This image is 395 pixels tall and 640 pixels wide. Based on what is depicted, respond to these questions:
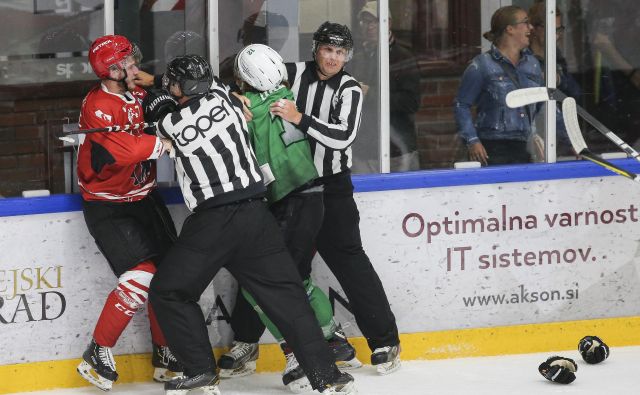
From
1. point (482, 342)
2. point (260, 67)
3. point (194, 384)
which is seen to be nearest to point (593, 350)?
point (482, 342)

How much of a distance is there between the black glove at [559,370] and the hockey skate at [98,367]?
A: 1.54 meters

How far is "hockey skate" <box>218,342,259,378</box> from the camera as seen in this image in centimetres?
520

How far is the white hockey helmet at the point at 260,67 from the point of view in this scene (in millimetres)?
4844

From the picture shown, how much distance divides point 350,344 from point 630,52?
168 centimetres

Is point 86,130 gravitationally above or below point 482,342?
above

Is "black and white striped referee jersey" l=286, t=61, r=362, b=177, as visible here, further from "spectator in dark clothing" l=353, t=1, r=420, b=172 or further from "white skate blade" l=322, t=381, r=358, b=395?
Answer: "white skate blade" l=322, t=381, r=358, b=395

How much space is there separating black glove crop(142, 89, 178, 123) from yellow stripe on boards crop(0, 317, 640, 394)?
0.90 metres

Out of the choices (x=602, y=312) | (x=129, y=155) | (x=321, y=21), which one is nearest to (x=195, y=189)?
(x=129, y=155)

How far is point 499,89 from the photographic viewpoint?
5594mm

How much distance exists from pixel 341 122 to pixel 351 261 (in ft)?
1.78

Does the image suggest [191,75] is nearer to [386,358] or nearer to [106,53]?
[106,53]

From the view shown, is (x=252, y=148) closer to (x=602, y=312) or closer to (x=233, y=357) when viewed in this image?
(x=233, y=357)

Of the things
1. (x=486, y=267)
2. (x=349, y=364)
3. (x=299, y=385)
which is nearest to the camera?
(x=299, y=385)

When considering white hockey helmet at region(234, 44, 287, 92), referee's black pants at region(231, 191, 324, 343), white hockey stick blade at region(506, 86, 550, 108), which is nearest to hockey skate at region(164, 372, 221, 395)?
referee's black pants at region(231, 191, 324, 343)
